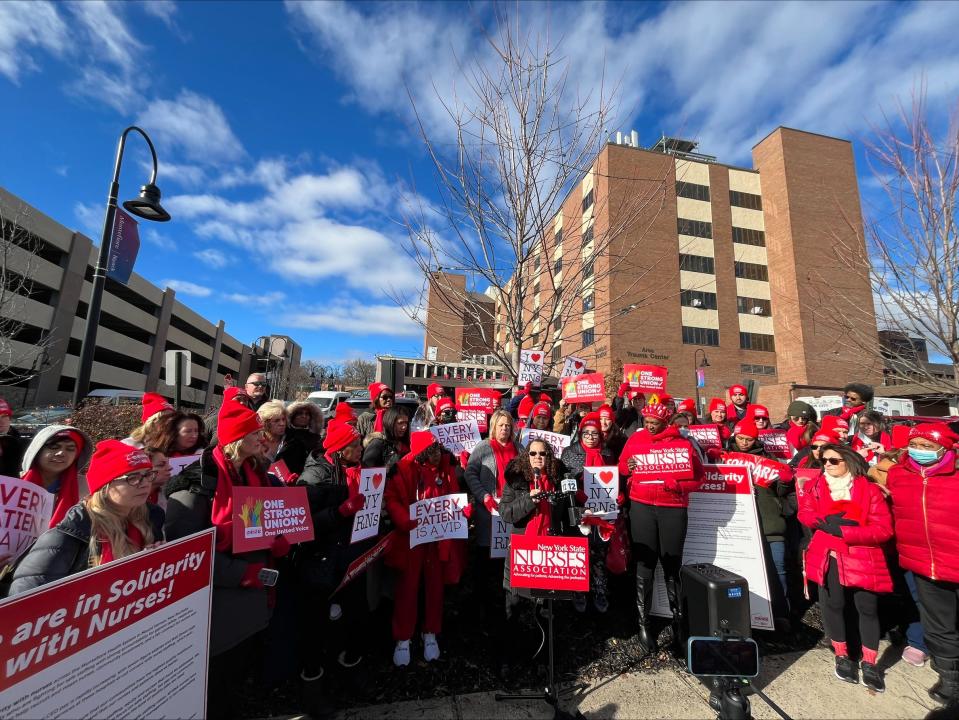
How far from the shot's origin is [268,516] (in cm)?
288

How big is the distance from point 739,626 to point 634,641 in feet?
4.73

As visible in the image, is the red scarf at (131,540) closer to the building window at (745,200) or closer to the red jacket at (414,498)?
the red jacket at (414,498)

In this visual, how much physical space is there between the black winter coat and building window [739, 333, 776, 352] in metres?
46.2

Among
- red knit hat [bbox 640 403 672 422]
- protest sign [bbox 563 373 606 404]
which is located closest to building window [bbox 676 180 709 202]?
protest sign [bbox 563 373 606 404]

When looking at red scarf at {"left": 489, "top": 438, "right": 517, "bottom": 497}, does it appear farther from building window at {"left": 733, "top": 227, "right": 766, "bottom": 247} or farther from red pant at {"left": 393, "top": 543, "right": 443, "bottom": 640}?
building window at {"left": 733, "top": 227, "right": 766, "bottom": 247}

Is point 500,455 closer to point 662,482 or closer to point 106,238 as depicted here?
point 662,482

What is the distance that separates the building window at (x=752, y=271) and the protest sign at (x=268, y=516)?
46557 mm

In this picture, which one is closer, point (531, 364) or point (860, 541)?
point (860, 541)

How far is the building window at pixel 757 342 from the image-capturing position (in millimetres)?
40438

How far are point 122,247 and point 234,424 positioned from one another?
5464mm

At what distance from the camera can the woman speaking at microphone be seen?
420 centimetres

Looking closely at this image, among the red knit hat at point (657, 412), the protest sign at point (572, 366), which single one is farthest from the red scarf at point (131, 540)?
the protest sign at point (572, 366)

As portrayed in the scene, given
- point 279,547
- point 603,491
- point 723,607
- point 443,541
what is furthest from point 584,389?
point 279,547

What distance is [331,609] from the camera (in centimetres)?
328
